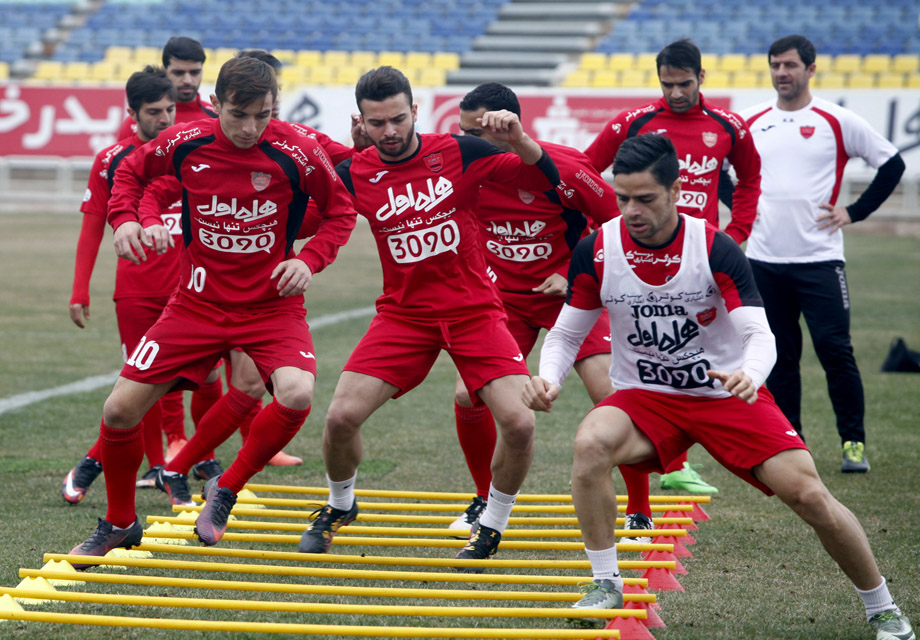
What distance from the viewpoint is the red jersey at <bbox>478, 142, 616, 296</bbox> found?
18.0 ft

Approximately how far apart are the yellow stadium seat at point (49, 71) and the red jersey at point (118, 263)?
26.9 metres

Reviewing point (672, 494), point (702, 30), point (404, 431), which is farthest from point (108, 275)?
point (702, 30)

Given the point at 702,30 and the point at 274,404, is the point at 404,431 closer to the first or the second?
the point at 274,404

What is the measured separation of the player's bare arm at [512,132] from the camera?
15.6ft

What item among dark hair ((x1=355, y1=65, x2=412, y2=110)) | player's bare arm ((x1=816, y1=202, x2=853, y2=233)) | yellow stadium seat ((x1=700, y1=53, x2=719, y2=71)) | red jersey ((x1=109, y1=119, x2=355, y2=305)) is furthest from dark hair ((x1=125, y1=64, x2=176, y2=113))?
yellow stadium seat ((x1=700, y1=53, x2=719, y2=71))

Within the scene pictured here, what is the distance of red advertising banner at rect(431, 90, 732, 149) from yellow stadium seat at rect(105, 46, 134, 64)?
1161 cm

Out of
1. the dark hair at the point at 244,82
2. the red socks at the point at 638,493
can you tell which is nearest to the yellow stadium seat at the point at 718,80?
the red socks at the point at 638,493

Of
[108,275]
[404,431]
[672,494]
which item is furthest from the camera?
[108,275]

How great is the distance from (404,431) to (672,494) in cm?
224

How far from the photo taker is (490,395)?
16.4 ft

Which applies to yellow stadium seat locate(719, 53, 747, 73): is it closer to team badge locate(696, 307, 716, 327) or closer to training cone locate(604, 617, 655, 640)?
team badge locate(696, 307, 716, 327)

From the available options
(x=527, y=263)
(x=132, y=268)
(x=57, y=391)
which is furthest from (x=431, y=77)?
(x=527, y=263)

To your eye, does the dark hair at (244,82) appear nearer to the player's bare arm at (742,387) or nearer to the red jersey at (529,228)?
the red jersey at (529,228)

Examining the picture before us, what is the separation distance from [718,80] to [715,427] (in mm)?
23868
